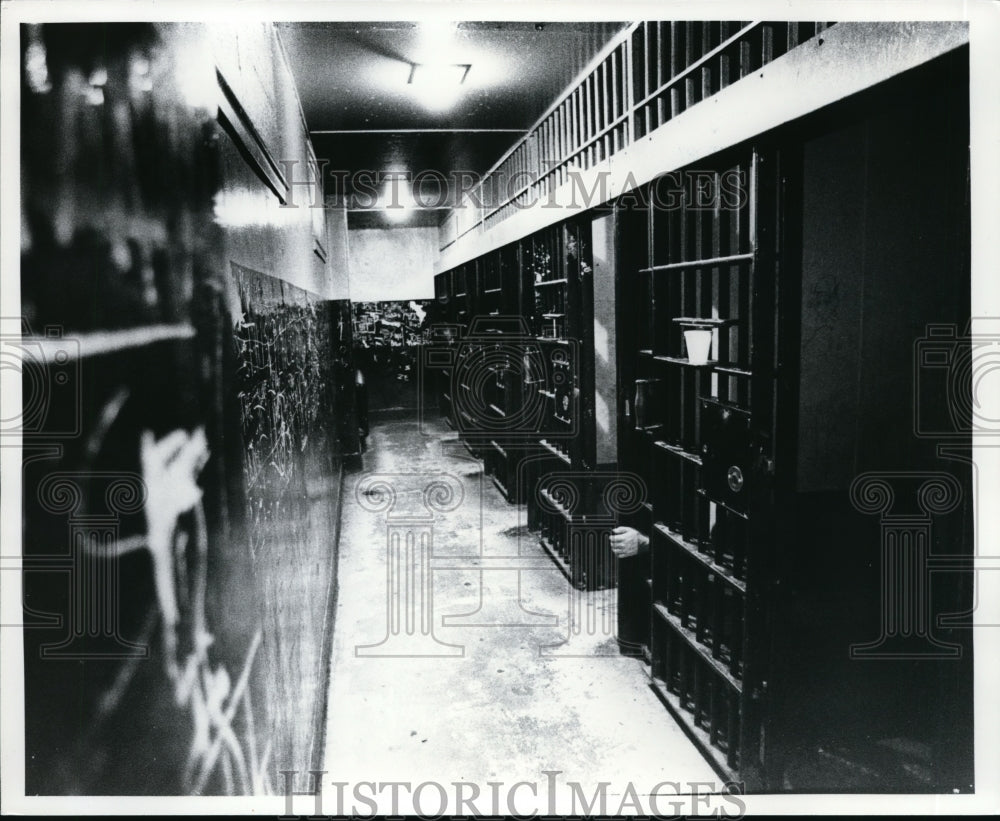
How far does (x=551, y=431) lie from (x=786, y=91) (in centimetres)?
326

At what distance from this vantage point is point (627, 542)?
3.47m

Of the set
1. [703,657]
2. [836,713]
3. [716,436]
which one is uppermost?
[716,436]

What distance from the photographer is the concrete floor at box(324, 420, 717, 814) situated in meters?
2.73

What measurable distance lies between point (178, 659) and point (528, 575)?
3760mm

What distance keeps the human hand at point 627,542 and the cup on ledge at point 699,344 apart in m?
1.10

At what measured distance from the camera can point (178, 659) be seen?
44.6 inches

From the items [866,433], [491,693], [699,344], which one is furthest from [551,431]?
[866,433]

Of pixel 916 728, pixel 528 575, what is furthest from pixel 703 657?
pixel 528 575

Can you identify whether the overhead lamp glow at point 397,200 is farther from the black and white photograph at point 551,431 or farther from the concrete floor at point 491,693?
the concrete floor at point 491,693

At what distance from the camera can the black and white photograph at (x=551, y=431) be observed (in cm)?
104

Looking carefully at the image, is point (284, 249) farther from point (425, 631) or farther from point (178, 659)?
point (425, 631)

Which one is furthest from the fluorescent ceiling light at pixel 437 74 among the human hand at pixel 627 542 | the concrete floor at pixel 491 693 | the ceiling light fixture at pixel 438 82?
the concrete floor at pixel 491 693

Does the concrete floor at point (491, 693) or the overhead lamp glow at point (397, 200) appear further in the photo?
the overhead lamp glow at point (397, 200)

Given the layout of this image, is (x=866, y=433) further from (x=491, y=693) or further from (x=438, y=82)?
(x=438, y=82)
